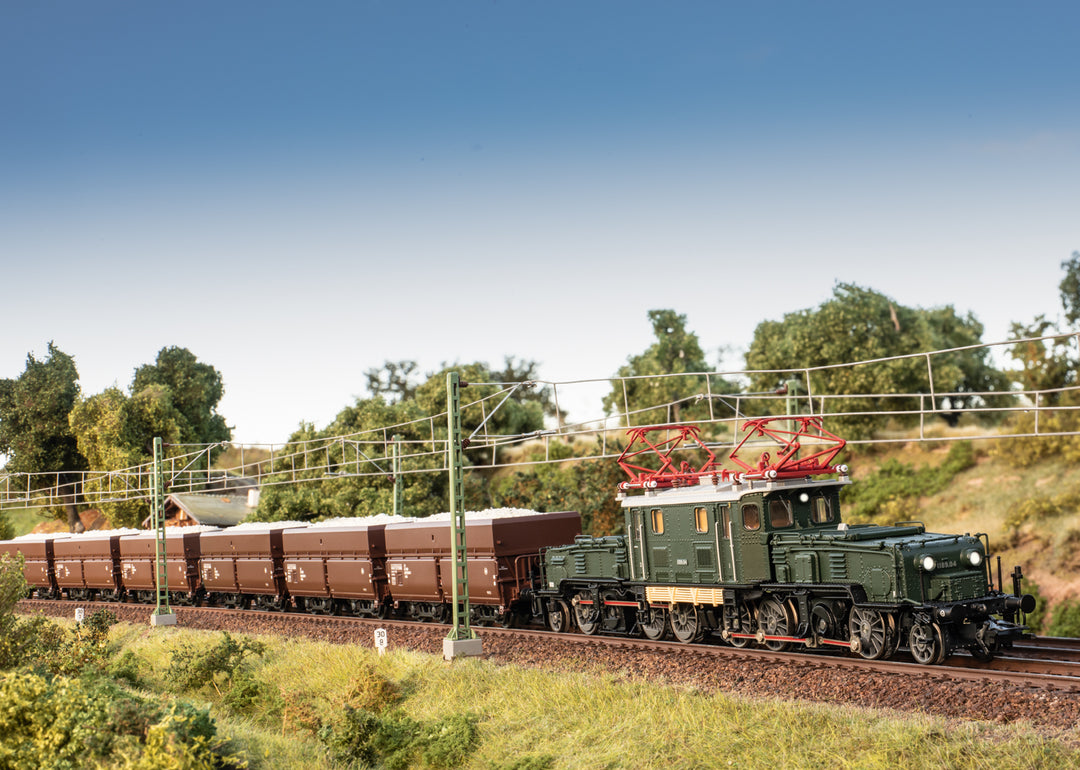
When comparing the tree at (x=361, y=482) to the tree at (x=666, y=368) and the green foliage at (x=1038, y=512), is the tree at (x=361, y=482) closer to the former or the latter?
the tree at (x=666, y=368)

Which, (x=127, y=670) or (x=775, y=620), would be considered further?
(x=127, y=670)

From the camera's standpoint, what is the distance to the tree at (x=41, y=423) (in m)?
68.1

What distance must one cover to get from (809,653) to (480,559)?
909 cm

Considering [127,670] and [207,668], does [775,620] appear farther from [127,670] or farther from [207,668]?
[127,670]

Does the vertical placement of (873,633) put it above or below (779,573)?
below

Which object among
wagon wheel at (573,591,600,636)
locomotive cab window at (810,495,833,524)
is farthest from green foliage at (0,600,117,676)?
locomotive cab window at (810,495,833,524)

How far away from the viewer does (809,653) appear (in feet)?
54.1

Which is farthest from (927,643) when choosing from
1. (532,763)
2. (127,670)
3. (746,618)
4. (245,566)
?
(245,566)

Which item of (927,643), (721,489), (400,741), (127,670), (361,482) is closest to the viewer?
(400,741)

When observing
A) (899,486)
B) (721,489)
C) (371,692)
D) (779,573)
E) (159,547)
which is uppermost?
(721,489)

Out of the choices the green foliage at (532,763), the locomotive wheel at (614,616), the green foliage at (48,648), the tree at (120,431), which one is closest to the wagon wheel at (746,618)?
the locomotive wheel at (614,616)

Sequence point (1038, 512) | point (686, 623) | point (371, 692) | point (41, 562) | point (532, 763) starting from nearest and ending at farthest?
point (532, 763) → point (371, 692) → point (686, 623) → point (1038, 512) → point (41, 562)

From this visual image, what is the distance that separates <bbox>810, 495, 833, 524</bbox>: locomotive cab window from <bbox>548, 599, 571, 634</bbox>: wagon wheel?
6.81 metres

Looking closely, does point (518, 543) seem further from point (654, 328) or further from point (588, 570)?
point (654, 328)
